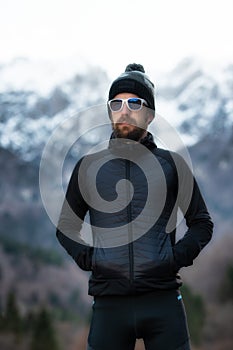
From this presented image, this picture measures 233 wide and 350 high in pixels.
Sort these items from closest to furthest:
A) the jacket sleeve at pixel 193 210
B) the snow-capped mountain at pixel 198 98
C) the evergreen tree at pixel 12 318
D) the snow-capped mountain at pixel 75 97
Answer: the jacket sleeve at pixel 193 210
the evergreen tree at pixel 12 318
the snow-capped mountain at pixel 198 98
the snow-capped mountain at pixel 75 97

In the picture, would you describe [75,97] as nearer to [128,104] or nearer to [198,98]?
[198,98]

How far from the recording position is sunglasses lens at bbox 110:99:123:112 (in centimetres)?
236

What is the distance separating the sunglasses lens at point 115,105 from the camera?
2361mm

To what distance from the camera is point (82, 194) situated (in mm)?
2338

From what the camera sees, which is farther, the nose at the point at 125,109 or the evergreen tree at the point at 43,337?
the evergreen tree at the point at 43,337

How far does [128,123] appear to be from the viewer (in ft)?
7.75

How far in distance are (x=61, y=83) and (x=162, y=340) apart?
117701mm

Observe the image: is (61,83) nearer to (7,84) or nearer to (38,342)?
(7,84)

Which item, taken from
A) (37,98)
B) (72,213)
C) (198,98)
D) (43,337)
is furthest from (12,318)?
(198,98)

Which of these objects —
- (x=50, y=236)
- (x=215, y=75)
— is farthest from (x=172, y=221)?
(x=215, y=75)

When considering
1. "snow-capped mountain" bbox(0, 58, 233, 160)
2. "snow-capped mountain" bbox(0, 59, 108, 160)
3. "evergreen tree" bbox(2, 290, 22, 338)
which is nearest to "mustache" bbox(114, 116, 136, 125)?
"evergreen tree" bbox(2, 290, 22, 338)

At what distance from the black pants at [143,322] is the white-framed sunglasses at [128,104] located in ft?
2.28

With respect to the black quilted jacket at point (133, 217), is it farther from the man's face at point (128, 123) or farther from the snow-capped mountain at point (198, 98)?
the snow-capped mountain at point (198, 98)

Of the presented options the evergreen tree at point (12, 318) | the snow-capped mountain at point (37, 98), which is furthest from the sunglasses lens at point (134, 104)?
the snow-capped mountain at point (37, 98)
